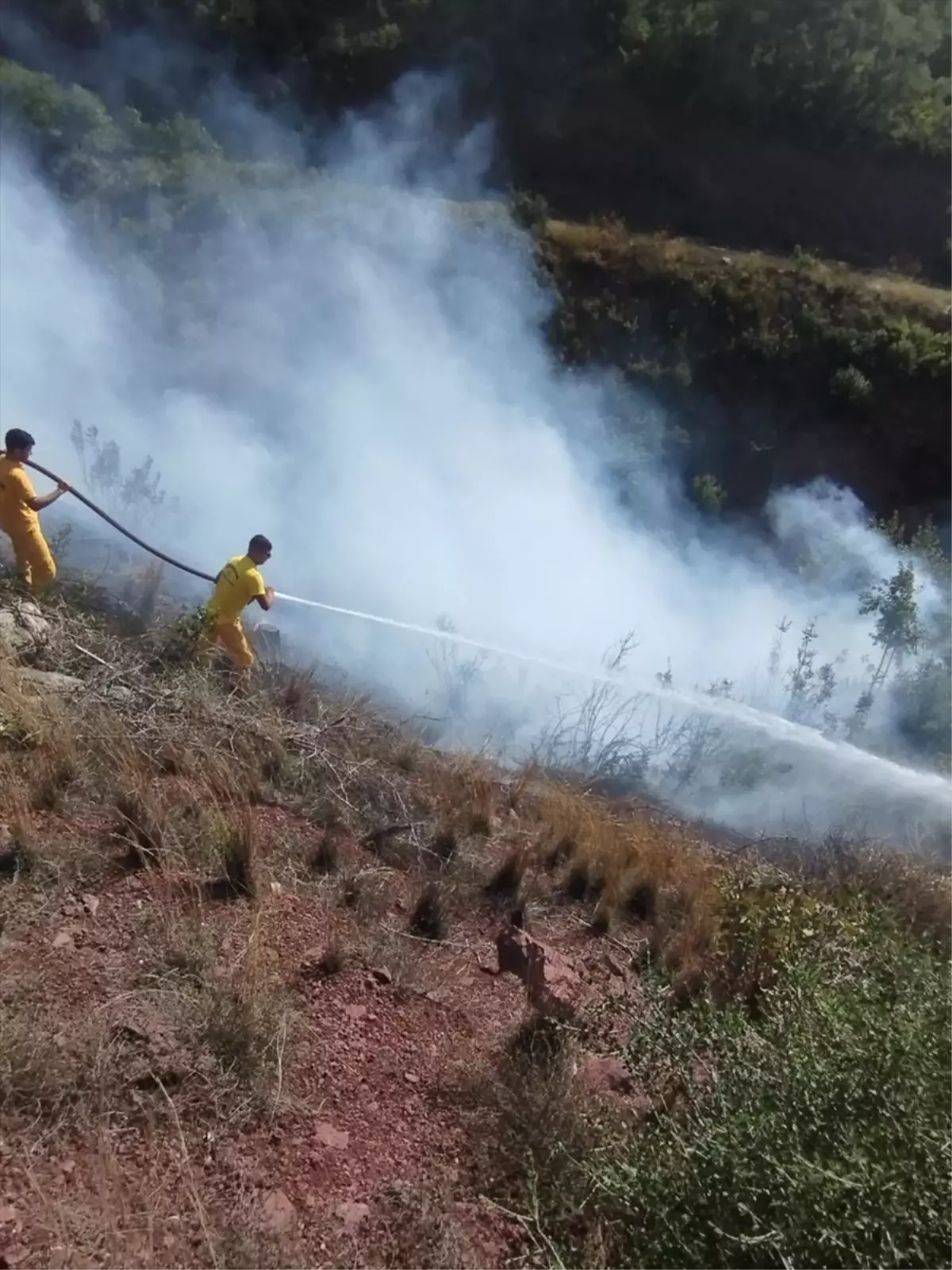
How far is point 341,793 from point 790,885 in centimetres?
177

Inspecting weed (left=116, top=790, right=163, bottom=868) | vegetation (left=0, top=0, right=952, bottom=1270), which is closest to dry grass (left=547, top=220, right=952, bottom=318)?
vegetation (left=0, top=0, right=952, bottom=1270)

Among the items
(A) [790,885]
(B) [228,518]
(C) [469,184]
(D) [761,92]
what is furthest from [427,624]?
(D) [761,92]

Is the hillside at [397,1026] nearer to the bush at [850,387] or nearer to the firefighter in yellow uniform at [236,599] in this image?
the firefighter in yellow uniform at [236,599]

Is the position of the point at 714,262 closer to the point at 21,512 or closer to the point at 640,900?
the point at 21,512

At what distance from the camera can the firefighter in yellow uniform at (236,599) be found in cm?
568

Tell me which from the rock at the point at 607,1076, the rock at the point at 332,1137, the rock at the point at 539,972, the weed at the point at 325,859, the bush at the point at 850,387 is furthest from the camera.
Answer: the bush at the point at 850,387

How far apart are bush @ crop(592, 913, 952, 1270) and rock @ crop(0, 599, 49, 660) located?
3.16 m

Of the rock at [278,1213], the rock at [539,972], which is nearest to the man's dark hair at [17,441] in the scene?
the rock at [539,972]

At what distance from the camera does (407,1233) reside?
2459 mm

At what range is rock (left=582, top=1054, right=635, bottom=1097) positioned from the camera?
301cm

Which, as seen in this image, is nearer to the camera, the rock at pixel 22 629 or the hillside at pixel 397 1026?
the hillside at pixel 397 1026

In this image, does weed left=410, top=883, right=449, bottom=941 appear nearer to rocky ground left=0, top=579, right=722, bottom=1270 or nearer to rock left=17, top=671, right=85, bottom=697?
rocky ground left=0, top=579, right=722, bottom=1270

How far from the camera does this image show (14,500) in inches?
237

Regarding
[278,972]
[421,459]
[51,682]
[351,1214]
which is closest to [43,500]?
[51,682]
